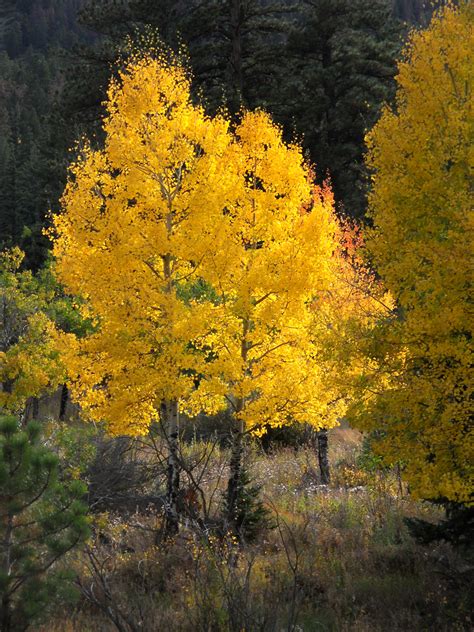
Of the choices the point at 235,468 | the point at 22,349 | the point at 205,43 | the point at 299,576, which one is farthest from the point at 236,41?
the point at 299,576

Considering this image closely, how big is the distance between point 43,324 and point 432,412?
43.3 feet

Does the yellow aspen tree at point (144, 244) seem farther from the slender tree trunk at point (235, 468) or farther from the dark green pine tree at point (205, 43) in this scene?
the dark green pine tree at point (205, 43)

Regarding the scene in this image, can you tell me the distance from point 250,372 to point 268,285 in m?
2.13

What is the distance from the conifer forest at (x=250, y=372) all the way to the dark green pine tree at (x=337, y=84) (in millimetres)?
13141

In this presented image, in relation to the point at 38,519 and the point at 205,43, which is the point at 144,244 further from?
the point at 205,43

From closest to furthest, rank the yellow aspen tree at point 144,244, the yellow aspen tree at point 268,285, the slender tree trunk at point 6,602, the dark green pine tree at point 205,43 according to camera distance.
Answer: the slender tree trunk at point 6,602
the yellow aspen tree at point 144,244
the yellow aspen tree at point 268,285
the dark green pine tree at point 205,43

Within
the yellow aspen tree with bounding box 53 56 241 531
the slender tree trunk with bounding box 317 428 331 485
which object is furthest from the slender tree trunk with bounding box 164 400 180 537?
the slender tree trunk with bounding box 317 428 331 485

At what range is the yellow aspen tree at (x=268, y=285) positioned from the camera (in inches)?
471

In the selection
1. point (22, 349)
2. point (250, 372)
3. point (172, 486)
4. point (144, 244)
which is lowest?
point (172, 486)

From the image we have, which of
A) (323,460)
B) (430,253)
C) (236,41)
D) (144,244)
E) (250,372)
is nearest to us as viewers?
(430,253)

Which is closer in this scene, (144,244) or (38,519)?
(38,519)

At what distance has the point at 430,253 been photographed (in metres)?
8.30

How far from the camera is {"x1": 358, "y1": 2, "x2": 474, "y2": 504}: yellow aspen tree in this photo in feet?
26.1

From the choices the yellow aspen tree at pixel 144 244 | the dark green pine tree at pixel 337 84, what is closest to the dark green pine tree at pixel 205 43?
the dark green pine tree at pixel 337 84
